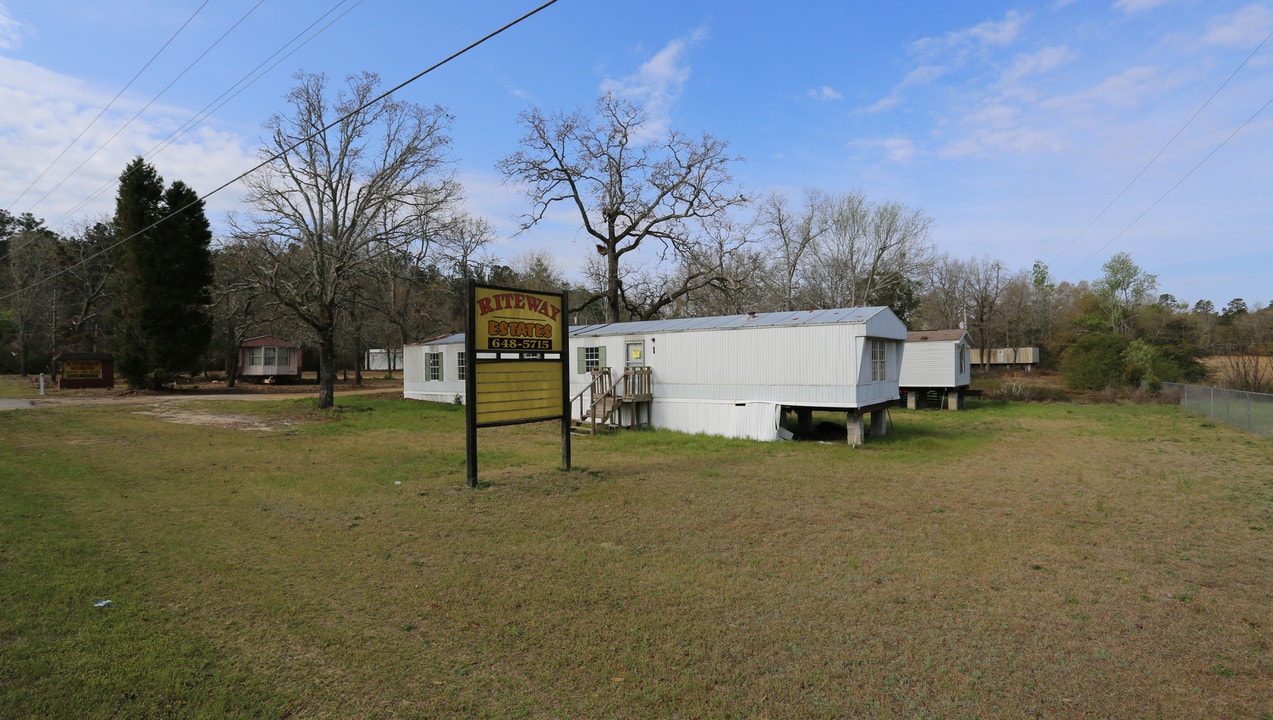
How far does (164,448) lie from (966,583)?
48.6 feet

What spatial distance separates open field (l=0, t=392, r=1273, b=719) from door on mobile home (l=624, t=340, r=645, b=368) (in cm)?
776

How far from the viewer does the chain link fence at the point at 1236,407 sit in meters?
16.0

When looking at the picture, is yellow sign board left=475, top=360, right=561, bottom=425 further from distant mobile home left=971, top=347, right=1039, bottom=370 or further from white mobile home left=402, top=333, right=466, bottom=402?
distant mobile home left=971, top=347, right=1039, bottom=370

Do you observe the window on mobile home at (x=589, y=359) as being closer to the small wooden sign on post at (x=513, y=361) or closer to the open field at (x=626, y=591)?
the small wooden sign on post at (x=513, y=361)

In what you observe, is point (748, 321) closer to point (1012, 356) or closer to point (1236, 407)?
point (1236, 407)

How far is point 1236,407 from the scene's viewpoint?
59.5 ft

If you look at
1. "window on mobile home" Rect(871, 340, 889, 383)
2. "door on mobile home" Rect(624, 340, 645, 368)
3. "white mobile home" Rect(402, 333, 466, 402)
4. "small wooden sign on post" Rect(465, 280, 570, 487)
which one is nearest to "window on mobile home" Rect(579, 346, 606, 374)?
"door on mobile home" Rect(624, 340, 645, 368)

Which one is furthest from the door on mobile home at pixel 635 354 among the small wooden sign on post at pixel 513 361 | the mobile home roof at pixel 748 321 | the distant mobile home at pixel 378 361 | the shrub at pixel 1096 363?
the distant mobile home at pixel 378 361

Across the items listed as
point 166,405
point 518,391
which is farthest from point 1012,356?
point 166,405

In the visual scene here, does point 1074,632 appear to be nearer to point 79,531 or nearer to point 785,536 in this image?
point 785,536

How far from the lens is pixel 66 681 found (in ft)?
11.6

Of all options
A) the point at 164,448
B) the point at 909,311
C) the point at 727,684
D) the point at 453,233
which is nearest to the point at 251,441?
the point at 164,448

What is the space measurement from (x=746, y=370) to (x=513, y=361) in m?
8.11

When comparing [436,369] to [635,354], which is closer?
[635,354]
